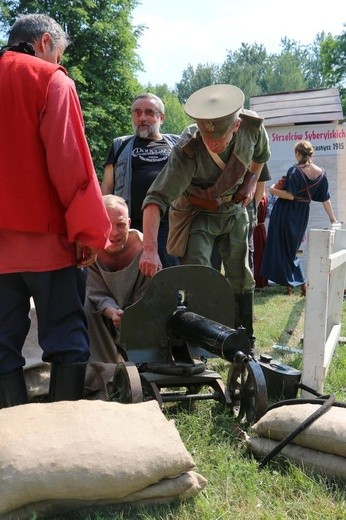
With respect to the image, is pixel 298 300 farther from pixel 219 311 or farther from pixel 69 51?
pixel 69 51

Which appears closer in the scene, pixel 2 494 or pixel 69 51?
pixel 2 494

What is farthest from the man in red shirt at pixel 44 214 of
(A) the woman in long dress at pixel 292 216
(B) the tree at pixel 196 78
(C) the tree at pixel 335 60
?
(B) the tree at pixel 196 78

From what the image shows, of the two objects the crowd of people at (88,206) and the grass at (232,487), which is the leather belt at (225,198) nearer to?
the crowd of people at (88,206)

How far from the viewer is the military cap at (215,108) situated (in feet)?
A: 11.3

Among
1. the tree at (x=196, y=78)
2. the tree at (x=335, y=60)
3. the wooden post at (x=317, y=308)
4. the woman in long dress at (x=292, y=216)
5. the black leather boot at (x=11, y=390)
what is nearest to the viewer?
the black leather boot at (x=11, y=390)

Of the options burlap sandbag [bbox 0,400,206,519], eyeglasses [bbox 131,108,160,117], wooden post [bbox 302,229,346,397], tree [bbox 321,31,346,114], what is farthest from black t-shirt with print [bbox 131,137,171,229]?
tree [bbox 321,31,346,114]

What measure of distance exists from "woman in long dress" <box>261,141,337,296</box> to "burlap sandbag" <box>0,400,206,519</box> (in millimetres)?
6239

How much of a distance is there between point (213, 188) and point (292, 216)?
4778 millimetres

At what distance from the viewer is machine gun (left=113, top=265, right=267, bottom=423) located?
3.14 meters

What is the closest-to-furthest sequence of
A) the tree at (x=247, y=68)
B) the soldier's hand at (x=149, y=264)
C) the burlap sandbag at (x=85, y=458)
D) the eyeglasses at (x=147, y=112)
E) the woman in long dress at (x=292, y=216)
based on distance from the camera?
the burlap sandbag at (x=85, y=458) < the soldier's hand at (x=149, y=264) < the eyeglasses at (x=147, y=112) < the woman in long dress at (x=292, y=216) < the tree at (x=247, y=68)

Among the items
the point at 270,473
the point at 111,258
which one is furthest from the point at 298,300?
the point at 270,473

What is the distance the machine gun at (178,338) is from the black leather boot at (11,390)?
1.54ft

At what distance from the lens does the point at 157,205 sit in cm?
374

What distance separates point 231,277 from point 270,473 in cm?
199
